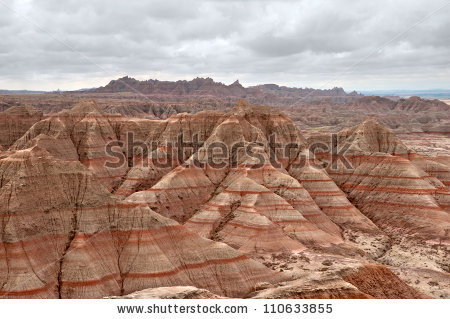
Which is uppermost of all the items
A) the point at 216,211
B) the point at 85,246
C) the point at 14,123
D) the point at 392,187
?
the point at 14,123

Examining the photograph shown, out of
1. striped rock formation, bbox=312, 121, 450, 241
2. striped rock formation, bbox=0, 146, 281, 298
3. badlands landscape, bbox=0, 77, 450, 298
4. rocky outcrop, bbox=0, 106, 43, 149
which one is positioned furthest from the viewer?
rocky outcrop, bbox=0, 106, 43, 149

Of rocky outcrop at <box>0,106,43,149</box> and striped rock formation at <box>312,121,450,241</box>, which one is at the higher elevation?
rocky outcrop at <box>0,106,43,149</box>

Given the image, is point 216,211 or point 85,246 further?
point 216,211

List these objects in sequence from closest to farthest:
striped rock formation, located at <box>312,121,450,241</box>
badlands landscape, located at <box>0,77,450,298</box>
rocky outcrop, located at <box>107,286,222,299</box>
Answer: rocky outcrop, located at <box>107,286,222,299</box> → badlands landscape, located at <box>0,77,450,298</box> → striped rock formation, located at <box>312,121,450,241</box>

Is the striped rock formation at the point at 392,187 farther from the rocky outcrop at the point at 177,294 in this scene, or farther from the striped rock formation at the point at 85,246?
the rocky outcrop at the point at 177,294

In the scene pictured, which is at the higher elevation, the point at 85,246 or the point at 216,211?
the point at 85,246

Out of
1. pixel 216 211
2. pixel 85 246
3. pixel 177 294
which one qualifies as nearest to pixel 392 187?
pixel 216 211

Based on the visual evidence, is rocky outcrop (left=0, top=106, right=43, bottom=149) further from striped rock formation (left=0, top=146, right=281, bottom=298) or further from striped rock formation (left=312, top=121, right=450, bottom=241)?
striped rock formation (left=312, top=121, right=450, bottom=241)

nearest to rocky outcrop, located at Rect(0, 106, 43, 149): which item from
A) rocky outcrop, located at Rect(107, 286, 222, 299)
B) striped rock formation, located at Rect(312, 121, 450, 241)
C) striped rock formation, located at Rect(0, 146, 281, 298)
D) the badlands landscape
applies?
the badlands landscape

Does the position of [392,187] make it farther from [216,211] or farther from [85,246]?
[85,246]
